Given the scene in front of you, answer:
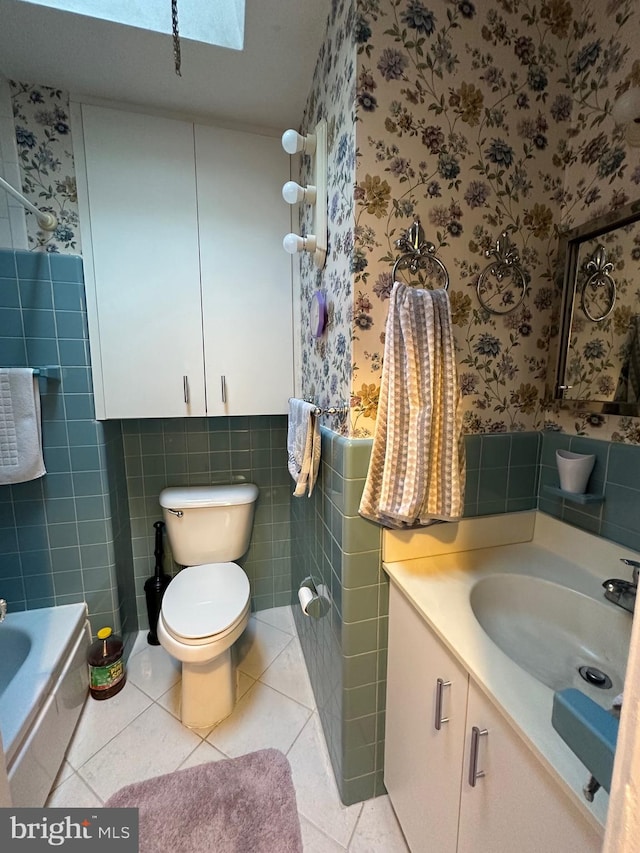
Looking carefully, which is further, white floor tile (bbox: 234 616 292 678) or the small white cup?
white floor tile (bbox: 234 616 292 678)

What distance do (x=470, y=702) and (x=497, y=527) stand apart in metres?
0.57

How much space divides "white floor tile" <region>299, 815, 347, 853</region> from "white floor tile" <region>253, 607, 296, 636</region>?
0.85 m

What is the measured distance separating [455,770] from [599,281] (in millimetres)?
1327

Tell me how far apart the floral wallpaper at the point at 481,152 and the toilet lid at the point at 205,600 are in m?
0.99

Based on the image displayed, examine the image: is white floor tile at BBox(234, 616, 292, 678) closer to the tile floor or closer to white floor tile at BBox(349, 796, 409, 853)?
the tile floor

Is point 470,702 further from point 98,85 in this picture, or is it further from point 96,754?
point 98,85

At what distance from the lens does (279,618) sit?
2029 mm

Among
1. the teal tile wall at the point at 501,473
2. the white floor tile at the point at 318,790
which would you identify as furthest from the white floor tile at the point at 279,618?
the teal tile wall at the point at 501,473

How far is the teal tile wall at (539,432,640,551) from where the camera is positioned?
93 cm

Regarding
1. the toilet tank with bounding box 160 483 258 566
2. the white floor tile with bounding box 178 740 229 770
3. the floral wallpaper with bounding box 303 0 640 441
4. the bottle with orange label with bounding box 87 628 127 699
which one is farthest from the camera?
the toilet tank with bounding box 160 483 258 566

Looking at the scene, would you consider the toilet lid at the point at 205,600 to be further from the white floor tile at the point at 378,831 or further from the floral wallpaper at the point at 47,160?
the floral wallpaper at the point at 47,160

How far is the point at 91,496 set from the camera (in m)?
1.55

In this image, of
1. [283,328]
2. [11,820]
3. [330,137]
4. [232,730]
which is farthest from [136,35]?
[232,730]

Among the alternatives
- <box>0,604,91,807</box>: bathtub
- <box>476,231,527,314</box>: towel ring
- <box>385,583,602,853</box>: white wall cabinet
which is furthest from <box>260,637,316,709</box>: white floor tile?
<box>476,231,527,314</box>: towel ring
